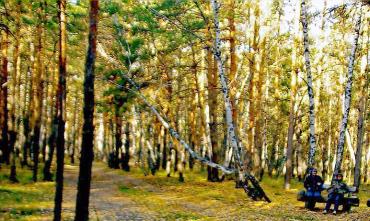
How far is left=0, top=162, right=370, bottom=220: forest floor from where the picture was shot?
14516 millimetres

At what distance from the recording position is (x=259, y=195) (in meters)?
18.6

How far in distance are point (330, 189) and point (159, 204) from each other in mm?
6542

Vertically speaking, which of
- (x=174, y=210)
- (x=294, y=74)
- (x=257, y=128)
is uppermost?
(x=294, y=74)

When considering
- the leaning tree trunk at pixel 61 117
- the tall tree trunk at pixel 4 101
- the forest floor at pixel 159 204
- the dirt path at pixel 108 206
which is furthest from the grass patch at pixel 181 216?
the tall tree trunk at pixel 4 101

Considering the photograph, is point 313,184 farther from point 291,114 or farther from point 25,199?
point 25,199

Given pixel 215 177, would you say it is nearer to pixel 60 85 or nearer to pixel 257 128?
pixel 257 128

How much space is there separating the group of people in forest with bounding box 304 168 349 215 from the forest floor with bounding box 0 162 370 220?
1.58 ft

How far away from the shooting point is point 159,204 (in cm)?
1791

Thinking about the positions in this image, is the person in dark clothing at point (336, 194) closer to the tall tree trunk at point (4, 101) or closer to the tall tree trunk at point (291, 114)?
the tall tree trunk at point (291, 114)

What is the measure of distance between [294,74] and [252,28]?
3311 millimetres

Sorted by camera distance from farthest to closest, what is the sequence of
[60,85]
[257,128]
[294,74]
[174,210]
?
[257,128], [294,74], [174,210], [60,85]

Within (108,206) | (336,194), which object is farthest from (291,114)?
(108,206)

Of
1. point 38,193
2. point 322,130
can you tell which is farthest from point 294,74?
point 322,130

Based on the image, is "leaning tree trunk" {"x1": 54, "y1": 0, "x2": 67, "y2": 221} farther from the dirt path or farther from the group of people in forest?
the group of people in forest
